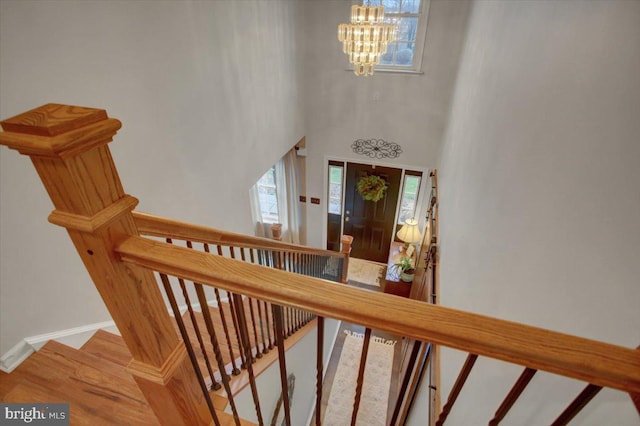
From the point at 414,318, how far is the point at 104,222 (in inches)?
27.7

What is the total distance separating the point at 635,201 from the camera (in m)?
0.59

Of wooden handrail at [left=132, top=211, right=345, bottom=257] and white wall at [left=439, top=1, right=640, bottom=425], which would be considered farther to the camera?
wooden handrail at [left=132, top=211, right=345, bottom=257]

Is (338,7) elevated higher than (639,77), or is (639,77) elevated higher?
(338,7)

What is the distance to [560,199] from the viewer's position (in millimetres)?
863

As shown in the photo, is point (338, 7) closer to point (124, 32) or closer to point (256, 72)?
point (256, 72)

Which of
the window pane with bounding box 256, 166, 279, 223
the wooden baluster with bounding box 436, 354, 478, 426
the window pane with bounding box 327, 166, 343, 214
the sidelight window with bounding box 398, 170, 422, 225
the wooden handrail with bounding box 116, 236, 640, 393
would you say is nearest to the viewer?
the wooden handrail with bounding box 116, 236, 640, 393

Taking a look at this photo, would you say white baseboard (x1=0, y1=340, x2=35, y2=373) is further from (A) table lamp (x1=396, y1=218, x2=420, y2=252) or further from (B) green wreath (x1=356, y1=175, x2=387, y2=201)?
(B) green wreath (x1=356, y1=175, x2=387, y2=201)

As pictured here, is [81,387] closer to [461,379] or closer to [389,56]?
[461,379]

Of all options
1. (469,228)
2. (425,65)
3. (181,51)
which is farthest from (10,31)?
(425,65)

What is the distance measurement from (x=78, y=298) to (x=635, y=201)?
235 cm

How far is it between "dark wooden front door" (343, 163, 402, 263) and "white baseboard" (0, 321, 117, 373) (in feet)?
14.4

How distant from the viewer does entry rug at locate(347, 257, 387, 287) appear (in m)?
5.68

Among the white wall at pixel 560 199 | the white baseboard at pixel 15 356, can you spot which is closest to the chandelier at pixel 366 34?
the white wall at pixel 560 199

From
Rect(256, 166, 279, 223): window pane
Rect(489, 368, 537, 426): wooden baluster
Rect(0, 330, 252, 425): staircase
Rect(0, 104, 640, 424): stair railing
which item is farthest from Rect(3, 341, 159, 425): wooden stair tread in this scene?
Rect(256, 166, 279, 223): window pane
